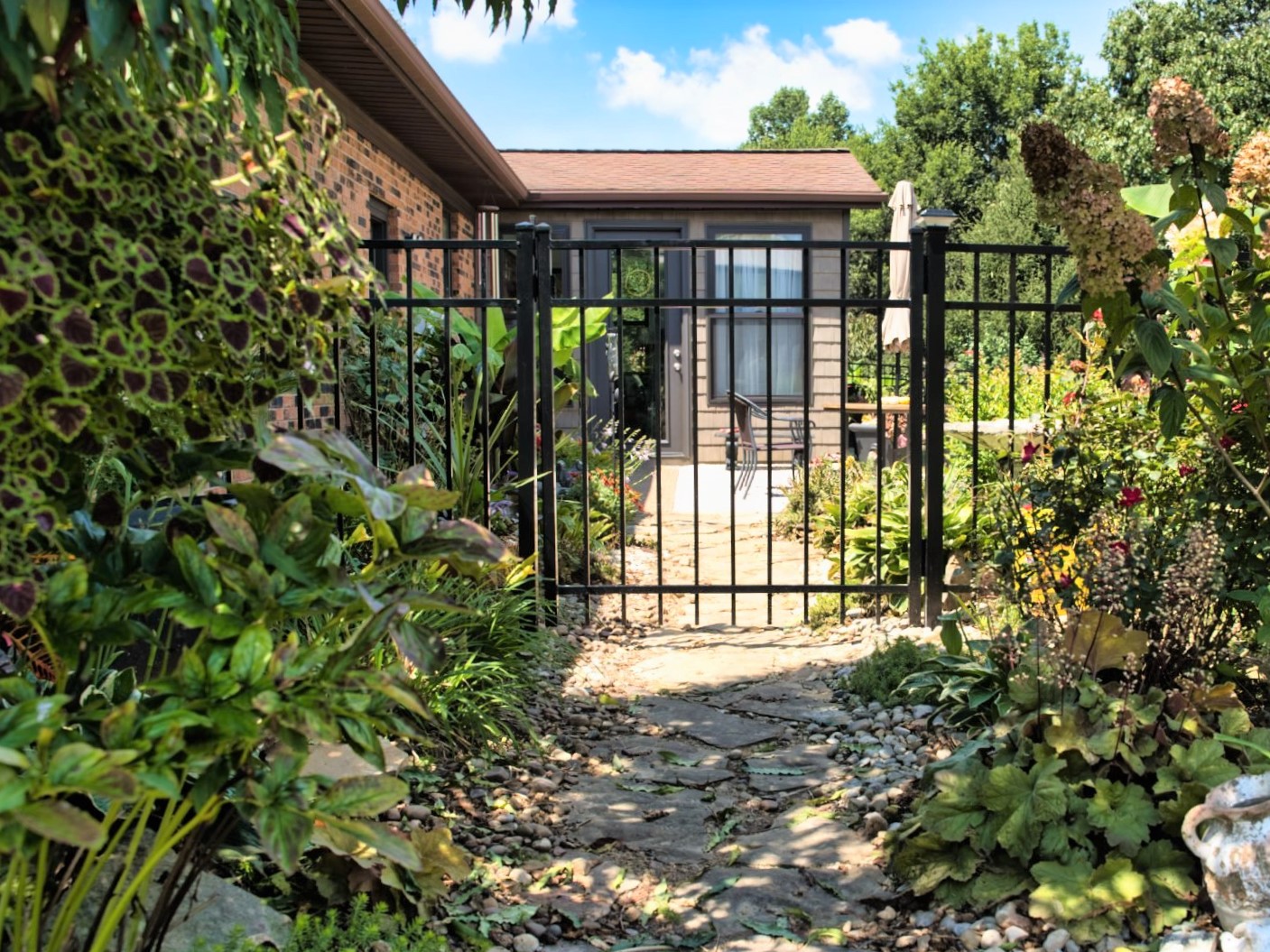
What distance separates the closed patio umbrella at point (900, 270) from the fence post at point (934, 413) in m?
3.71

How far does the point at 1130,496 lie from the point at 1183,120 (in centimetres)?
134

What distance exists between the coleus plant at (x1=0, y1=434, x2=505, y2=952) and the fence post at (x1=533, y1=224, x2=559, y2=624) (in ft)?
11.5

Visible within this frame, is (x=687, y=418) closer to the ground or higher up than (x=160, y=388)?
closer to the ground

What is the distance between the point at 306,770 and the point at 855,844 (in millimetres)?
1489

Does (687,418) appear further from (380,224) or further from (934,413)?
(934,413)

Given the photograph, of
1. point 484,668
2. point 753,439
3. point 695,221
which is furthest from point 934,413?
point 695,221

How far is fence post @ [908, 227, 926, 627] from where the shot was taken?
5.28 metres

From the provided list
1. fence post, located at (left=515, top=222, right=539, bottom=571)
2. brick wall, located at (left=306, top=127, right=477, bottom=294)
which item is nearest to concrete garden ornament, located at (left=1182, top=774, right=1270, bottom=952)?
fence post, located at (left=515, top=222, right=539, bottom=571)

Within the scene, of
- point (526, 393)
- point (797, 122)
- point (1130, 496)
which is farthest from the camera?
point (797, 122)

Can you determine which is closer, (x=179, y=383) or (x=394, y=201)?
(x=179, y=383)

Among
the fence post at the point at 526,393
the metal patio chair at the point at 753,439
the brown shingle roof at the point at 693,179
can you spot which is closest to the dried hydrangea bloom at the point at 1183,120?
the fence post at the point at 526,393

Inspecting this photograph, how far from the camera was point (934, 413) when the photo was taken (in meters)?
→ 5.27

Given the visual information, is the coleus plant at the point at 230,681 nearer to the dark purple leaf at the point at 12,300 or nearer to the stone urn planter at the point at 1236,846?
the dark purple leaf at the point at 12,300

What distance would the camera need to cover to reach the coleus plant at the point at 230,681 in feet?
4.38
